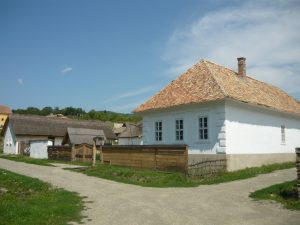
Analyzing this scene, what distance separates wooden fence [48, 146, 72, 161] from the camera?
3066cm

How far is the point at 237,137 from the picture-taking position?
2067cm

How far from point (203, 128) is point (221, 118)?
162 centimetres

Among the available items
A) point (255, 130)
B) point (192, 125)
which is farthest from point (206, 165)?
point (255, 130)

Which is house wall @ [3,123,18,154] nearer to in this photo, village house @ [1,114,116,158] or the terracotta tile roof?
village house @ [1,114,116,158]

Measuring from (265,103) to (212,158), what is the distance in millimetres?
6195

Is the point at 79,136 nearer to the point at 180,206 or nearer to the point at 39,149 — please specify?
the point at 39,149

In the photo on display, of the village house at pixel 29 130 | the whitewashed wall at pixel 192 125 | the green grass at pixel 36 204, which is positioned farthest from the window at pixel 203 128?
the village house at pixel 29 130

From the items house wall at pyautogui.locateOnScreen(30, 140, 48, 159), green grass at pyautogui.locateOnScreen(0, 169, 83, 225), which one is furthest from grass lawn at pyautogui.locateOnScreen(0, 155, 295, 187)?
house wall at pyautogui.locateOnScreen(30, 140, 48, 159)

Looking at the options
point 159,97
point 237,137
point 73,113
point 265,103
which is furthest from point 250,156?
point 73,113

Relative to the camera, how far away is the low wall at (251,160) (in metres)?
19.8

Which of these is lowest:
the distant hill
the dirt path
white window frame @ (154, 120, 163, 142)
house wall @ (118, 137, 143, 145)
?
the dirt path

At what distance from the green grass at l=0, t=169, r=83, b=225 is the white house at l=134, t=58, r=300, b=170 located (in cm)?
1006

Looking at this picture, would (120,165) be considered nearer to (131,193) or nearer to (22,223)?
(131,193)

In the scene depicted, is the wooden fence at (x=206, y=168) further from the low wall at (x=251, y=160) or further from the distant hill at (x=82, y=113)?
the distant hill at (x=82, y=113)
